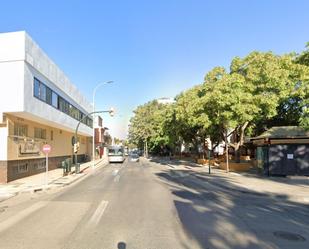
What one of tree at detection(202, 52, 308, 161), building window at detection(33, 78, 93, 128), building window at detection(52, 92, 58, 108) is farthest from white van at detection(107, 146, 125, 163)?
tree at detection(202, 52, 308, 161)

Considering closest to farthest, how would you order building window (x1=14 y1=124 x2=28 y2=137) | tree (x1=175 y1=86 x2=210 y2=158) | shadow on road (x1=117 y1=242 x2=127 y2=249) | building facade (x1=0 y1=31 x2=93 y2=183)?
shadow on road (x1=117 y1=242 x2=127 y2=249) < building facade (x1=0 y1=31 x2=93 y2=183) < building window (x1=14 y1=124 x2=28 y2=137) < tree (x1=175 y1=86 x2=210 y2=158)

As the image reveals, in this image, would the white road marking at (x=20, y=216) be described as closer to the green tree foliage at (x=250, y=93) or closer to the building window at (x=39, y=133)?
the building window at (x=39, y=133)

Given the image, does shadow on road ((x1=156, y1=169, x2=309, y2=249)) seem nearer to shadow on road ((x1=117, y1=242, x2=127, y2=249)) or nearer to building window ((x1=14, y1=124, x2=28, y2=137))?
shadow on road ((x1=117, y1=242, x2=127, y2=249))

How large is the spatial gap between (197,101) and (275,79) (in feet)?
20.8

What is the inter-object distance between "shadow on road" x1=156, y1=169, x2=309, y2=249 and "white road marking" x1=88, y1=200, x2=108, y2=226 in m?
2.39

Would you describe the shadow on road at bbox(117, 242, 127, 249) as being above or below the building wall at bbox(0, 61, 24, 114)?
below

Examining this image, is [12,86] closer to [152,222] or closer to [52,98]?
[52,98]

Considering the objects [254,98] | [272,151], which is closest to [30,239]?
[272,151]

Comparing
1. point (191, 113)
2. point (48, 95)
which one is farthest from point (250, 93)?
point (48, 95)

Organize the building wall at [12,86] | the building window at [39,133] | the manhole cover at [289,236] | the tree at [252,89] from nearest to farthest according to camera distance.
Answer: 1. the manhole cover at [289,236]
2. the building wall at [12,86]
3. the tree at [252,89]
4. the building window at [39,133]

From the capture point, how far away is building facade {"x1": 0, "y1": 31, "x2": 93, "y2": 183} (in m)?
20.8

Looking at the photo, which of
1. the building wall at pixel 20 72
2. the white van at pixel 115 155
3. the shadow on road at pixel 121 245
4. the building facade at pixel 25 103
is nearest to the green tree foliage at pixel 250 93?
the building facade at pixel 25 103

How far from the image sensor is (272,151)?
24031mm

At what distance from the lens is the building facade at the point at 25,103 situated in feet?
68.3
